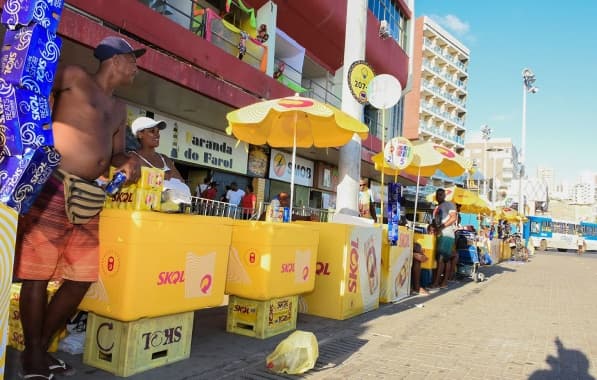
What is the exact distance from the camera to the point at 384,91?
25.6 feet

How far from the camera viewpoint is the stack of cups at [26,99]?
1949mm

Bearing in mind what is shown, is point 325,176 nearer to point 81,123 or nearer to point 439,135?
point 81,123

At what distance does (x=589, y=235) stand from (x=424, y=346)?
42435 millimetres

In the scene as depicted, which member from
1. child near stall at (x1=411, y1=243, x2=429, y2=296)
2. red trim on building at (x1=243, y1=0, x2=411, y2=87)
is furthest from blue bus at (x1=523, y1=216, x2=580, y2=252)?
child near stall at (x1=411, y1=243, x2=429, y2=296)

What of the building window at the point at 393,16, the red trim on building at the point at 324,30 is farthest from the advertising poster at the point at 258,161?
the building window at the point at 393,16

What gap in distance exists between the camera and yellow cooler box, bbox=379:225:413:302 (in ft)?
21.8

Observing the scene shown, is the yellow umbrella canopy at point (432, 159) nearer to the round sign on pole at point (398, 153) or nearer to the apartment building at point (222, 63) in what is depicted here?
the round sign on pole at point (398, 153)

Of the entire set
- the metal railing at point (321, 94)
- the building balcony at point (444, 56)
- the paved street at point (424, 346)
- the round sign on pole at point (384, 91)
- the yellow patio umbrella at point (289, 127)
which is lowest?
the paved street at point (424, 346)

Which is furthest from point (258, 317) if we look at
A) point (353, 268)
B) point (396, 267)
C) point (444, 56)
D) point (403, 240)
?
point (444, 56)

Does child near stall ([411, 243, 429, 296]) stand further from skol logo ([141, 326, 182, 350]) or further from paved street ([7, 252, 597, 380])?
skol logo ([141, 326, 182, 350])

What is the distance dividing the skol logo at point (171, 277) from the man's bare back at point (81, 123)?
81cm

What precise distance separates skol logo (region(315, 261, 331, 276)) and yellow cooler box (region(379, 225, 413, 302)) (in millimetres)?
1674

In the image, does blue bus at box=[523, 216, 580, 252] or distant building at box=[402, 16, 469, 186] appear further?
distant building at box=[402, 16, 469, 186]

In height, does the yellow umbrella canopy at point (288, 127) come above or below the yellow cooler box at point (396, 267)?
above
